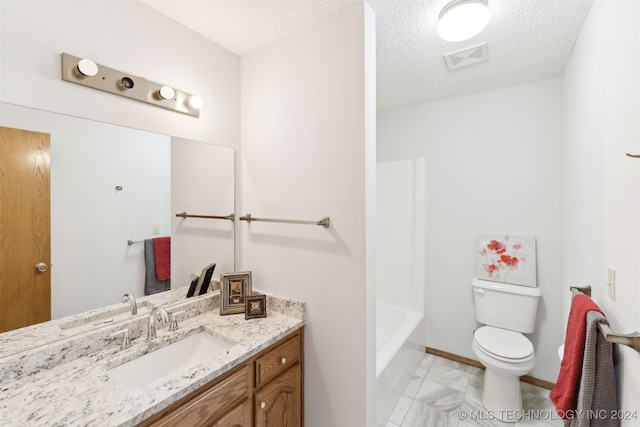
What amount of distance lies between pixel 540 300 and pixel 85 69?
3.24m

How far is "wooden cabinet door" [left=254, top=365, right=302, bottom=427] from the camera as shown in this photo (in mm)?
1312

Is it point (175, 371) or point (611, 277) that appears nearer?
point (611, 277)

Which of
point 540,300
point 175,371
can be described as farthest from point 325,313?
point 540,300

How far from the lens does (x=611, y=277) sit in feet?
3.33

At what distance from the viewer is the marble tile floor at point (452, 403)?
6.10ft

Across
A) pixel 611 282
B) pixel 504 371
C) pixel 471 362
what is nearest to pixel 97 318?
pixel 611 282

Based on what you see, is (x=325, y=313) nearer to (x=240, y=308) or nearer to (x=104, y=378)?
(x=240, y=308)

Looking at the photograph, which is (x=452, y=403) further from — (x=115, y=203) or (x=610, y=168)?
(x=115, y=203)

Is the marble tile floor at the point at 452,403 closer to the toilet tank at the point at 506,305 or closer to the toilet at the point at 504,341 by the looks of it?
the toilet at the point at 504,341

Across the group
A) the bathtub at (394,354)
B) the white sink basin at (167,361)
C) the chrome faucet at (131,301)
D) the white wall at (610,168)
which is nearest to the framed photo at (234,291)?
the white sink basin at (167,361)

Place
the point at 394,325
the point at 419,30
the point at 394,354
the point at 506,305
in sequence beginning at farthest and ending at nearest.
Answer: the point at 394,325
the point at 506,305
the point at 394,354
the point at 419,30

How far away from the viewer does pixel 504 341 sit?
6.63 ft

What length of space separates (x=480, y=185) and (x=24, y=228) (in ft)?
9.55

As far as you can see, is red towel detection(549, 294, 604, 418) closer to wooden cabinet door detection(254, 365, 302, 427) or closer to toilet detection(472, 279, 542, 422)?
toilet detection(472, 279, 542, 422)
